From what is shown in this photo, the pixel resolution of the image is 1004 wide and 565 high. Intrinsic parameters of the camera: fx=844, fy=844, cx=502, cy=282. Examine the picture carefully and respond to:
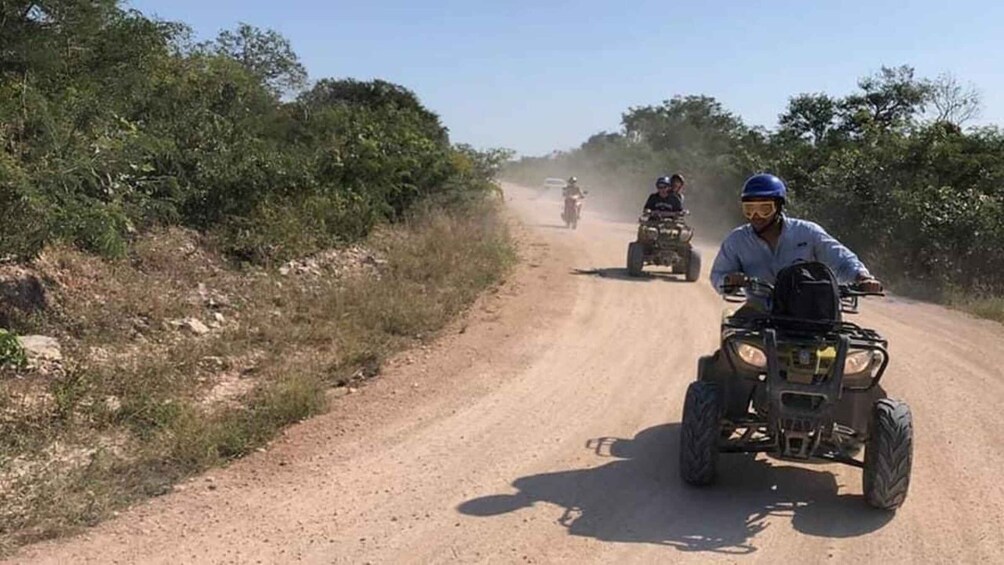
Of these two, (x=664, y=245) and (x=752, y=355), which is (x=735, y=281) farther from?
(x=664, y=245)

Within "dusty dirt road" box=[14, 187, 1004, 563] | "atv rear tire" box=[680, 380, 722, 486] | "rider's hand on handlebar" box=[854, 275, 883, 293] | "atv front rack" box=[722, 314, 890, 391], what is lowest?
"dusty dirt road" box=[14, 187, 1004, 563]

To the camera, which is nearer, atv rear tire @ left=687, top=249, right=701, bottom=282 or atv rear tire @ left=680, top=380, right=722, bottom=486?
atv rear tire @ left=680, top=380, right=722, bottom=486

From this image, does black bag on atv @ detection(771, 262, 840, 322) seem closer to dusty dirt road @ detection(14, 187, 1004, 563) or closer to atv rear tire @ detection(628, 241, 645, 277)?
dusty dirt road @ detection(14, 187, 1004, 563)

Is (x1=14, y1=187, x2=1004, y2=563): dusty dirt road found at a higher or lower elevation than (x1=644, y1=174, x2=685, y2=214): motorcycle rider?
lower

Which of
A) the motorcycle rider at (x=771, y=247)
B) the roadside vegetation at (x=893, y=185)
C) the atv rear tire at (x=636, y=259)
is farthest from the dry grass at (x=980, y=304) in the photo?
the motorcycle rider at (x=771, y=247)

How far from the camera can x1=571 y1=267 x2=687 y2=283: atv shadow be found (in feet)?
49.9

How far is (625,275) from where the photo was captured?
15.7 metres

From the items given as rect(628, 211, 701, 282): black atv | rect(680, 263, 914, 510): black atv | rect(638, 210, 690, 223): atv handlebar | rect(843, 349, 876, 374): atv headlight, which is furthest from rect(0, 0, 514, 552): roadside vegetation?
rect(843, 349, 876, 374): atv headlight

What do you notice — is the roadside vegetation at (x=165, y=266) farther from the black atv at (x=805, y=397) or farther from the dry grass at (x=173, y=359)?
the black atv at (x=805, y=397)

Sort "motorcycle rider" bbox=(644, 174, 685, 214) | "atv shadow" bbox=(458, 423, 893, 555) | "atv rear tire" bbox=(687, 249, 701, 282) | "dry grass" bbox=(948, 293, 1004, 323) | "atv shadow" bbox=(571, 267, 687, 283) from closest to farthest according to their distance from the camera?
"atv shadow" bbox=(458, 423, 893, 555) < "dry grass" bbox=(948, 293, 1004, 323) < "atv rear tire" bbox=(687, 249, 701, 282) < "atv shadow" bbox=(571, 267, 687, 283) < "motorcycle rider" bbox=(644, 174, 685, 214)

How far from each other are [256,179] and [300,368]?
525 centimetres

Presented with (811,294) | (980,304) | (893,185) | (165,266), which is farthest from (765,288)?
(893,185)

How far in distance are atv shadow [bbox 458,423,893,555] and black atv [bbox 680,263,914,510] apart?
203mm

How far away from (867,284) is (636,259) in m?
10.1
